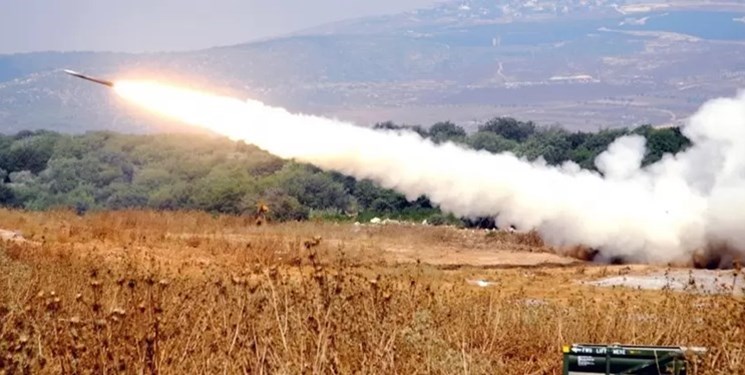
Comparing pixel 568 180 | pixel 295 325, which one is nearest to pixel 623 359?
pixel 295 325

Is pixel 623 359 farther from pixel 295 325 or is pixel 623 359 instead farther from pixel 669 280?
pixel 669 280

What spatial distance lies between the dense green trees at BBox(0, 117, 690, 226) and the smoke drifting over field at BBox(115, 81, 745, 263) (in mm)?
15198

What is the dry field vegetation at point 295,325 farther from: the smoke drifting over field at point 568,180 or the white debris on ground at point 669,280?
the smoke drifting over field at point 568,180

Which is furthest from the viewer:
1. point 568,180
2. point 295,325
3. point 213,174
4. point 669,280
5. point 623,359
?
point 213,174

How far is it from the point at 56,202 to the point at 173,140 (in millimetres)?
26997

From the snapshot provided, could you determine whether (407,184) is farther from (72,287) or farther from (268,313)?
(268,313)

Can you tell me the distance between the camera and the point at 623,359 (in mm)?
7633

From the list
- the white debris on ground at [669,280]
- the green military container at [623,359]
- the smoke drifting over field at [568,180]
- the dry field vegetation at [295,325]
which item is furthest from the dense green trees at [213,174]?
the green military container at [623,359]

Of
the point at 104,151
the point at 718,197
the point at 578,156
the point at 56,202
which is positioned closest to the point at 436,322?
the point at 718,197

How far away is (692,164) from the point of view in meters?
25.5

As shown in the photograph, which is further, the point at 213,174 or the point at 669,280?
the point at 213,174

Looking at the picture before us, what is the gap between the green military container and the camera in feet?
24.6

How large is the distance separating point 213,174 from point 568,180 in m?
38.5

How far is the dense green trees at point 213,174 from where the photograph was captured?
49656mm
